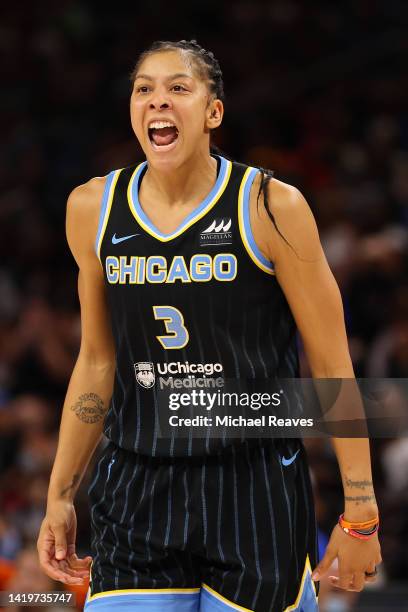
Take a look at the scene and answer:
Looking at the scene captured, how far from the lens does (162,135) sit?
3314 millimetres

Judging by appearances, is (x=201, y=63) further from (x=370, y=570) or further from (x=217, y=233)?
(x=370, y=570)

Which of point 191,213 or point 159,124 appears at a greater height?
point 159,124

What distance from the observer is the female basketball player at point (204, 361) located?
3.20 metres

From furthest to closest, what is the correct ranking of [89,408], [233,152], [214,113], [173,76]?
[233,152]
[89,408]
[214,113]
[173,76]

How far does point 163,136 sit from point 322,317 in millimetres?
665

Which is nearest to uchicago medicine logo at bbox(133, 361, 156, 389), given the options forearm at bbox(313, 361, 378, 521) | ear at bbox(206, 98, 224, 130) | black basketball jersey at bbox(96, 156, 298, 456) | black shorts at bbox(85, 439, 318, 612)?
black basketball jersey at bbox(96, 156, 298, 456)

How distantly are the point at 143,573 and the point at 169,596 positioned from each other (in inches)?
3.7

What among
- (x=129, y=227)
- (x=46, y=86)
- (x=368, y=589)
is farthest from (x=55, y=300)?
(x=129, y=227)

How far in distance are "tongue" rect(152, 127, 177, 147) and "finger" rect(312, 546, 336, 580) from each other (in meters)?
1.19

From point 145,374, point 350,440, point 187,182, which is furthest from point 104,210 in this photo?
point 350,440

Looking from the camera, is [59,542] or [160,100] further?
[59,542]

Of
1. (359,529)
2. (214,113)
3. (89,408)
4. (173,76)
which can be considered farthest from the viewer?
(89,408)

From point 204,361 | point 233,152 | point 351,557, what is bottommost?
point 351,557

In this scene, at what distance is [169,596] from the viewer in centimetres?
320
